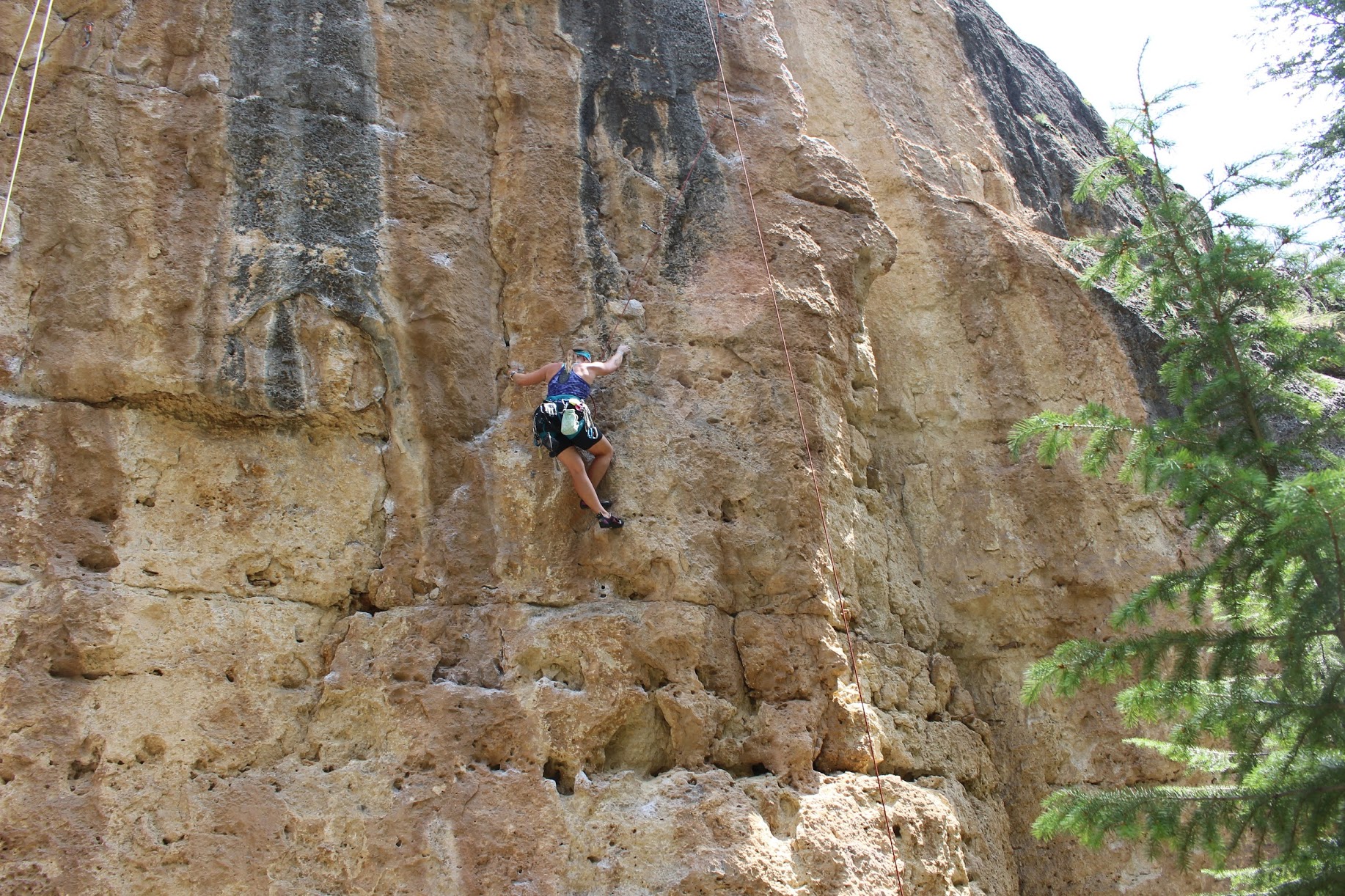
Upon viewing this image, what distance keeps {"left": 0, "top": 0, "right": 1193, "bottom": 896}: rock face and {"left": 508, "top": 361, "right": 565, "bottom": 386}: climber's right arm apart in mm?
170

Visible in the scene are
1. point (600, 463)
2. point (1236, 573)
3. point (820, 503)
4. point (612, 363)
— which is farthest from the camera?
point (612, 363)

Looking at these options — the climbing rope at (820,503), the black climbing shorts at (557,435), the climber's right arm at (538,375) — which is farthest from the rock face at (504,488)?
the black climbing shorts at (557,435)

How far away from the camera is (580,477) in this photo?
21.1 ft

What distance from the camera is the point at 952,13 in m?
10.8

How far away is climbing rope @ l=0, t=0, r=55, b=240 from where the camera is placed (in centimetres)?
639

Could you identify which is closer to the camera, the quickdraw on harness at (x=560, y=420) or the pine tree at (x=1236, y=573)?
the pine tree at (x=1236, y=573)

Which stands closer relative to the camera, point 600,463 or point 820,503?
point 600,463

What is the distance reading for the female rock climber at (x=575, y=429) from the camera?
6387 mm

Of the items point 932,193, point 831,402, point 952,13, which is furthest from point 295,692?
point 952,13

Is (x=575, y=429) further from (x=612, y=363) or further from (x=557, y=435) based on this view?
(x=612, y=363)

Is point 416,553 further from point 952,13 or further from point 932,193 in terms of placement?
point 952,13

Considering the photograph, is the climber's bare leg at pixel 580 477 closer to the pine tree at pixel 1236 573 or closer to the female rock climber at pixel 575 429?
the female rock climber at pixel 575 429

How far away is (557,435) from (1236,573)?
12.0ft

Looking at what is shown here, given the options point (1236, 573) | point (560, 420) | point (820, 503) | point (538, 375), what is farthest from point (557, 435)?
point (1236, 573)
